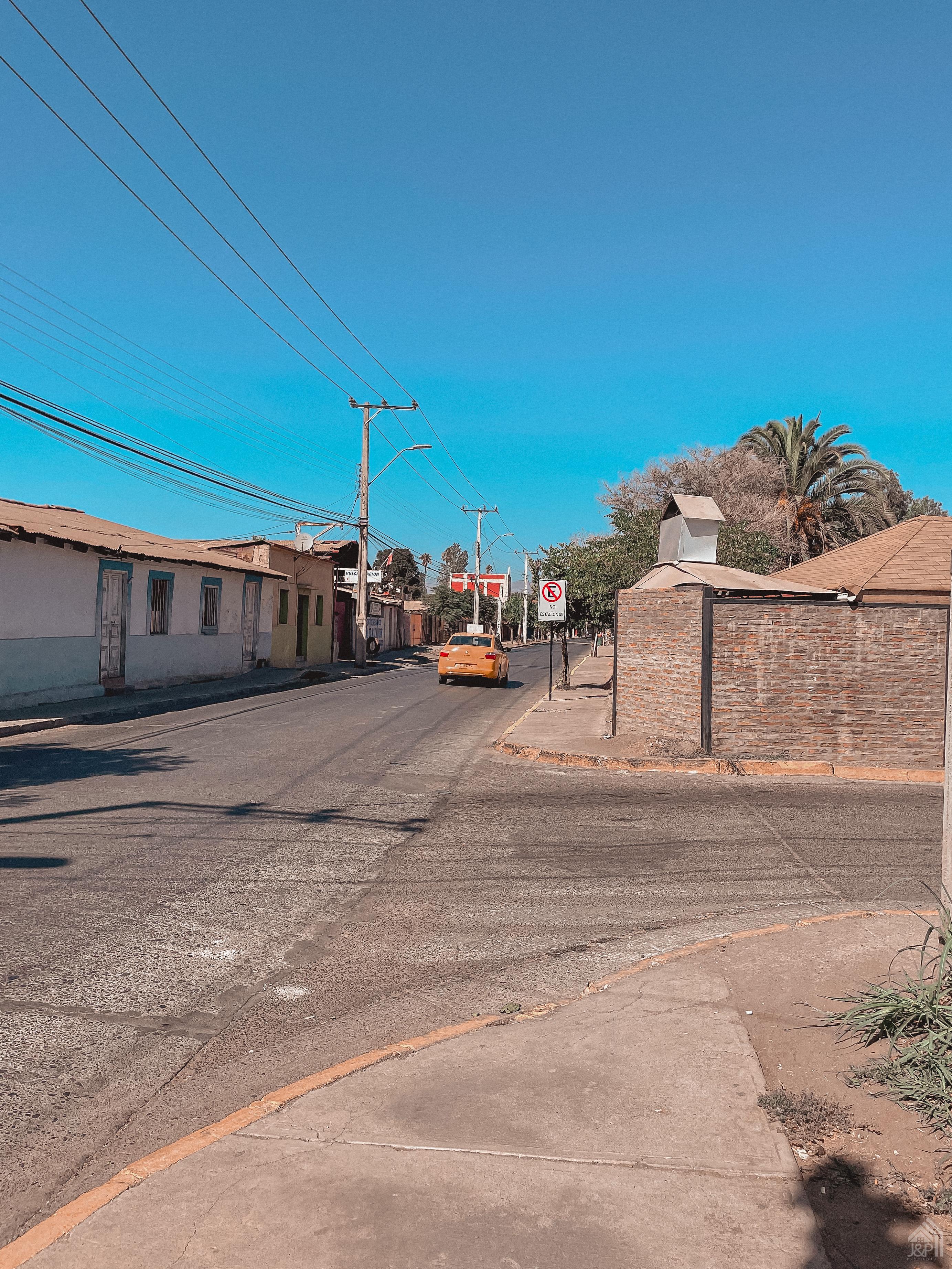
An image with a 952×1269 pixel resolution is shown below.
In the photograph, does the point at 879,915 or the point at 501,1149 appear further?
the point at 879,915

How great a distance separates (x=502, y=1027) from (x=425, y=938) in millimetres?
1472

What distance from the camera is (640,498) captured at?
4194cm

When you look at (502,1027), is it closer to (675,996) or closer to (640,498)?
(675,996)

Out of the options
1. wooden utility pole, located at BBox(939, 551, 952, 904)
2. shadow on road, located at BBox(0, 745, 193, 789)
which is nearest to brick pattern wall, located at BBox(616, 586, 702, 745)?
shadow on road, located at BBox(0, 745, 193, 789)

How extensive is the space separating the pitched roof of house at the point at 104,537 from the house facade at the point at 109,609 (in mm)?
53

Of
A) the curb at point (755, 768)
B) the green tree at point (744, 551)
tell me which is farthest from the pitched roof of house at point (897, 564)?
the curb at point (755, 768)

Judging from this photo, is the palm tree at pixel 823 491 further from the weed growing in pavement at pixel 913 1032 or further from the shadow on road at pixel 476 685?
the weed growing in pavement at pixel 913 1032

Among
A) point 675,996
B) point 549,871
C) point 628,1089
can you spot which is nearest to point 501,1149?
point 628,1089

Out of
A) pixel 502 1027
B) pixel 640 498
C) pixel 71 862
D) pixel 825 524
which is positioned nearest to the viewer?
pixel 502 1027

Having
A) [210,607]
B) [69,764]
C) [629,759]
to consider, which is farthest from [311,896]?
[210,607]

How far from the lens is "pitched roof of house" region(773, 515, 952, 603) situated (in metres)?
18.0

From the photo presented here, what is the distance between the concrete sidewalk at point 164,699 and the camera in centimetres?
1611

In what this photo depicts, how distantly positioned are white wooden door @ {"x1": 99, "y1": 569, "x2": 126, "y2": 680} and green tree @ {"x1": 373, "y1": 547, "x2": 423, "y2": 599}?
60.2 m

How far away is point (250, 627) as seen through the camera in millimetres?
30172
